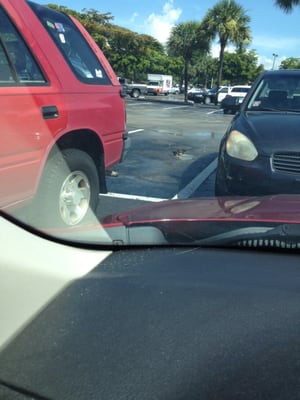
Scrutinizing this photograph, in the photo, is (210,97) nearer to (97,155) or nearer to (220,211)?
(97,155)

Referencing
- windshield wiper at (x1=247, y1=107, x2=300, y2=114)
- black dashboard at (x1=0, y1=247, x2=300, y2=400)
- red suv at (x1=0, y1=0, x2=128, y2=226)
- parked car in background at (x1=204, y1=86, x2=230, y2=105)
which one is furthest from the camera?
parked car in background at (x1=204, y1=86, x2=230, y2=105)

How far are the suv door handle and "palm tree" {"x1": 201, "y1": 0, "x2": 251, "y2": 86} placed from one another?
1478cm

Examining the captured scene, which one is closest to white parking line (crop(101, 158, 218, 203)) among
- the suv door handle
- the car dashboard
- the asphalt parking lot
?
the asphalt parking lot

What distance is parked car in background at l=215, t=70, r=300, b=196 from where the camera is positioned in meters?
3.99

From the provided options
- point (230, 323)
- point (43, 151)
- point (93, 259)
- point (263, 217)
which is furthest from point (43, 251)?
point (43, 151)

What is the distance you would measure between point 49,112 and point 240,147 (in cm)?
192

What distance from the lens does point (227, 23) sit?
63.6ft

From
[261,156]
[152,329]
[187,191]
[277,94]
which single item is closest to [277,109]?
[277,94]

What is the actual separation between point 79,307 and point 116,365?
297mm

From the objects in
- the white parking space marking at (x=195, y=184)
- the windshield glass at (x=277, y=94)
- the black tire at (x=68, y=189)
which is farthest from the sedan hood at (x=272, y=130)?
the black tire at (x=68, y=189)

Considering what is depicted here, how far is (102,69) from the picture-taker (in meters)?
4.30

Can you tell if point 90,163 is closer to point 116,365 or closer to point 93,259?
point 93,259

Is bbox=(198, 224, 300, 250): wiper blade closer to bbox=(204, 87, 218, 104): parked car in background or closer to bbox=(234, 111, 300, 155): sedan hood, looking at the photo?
bbox=(234, 111, 300, 155): sedan hood

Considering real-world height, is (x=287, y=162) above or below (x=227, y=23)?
below
